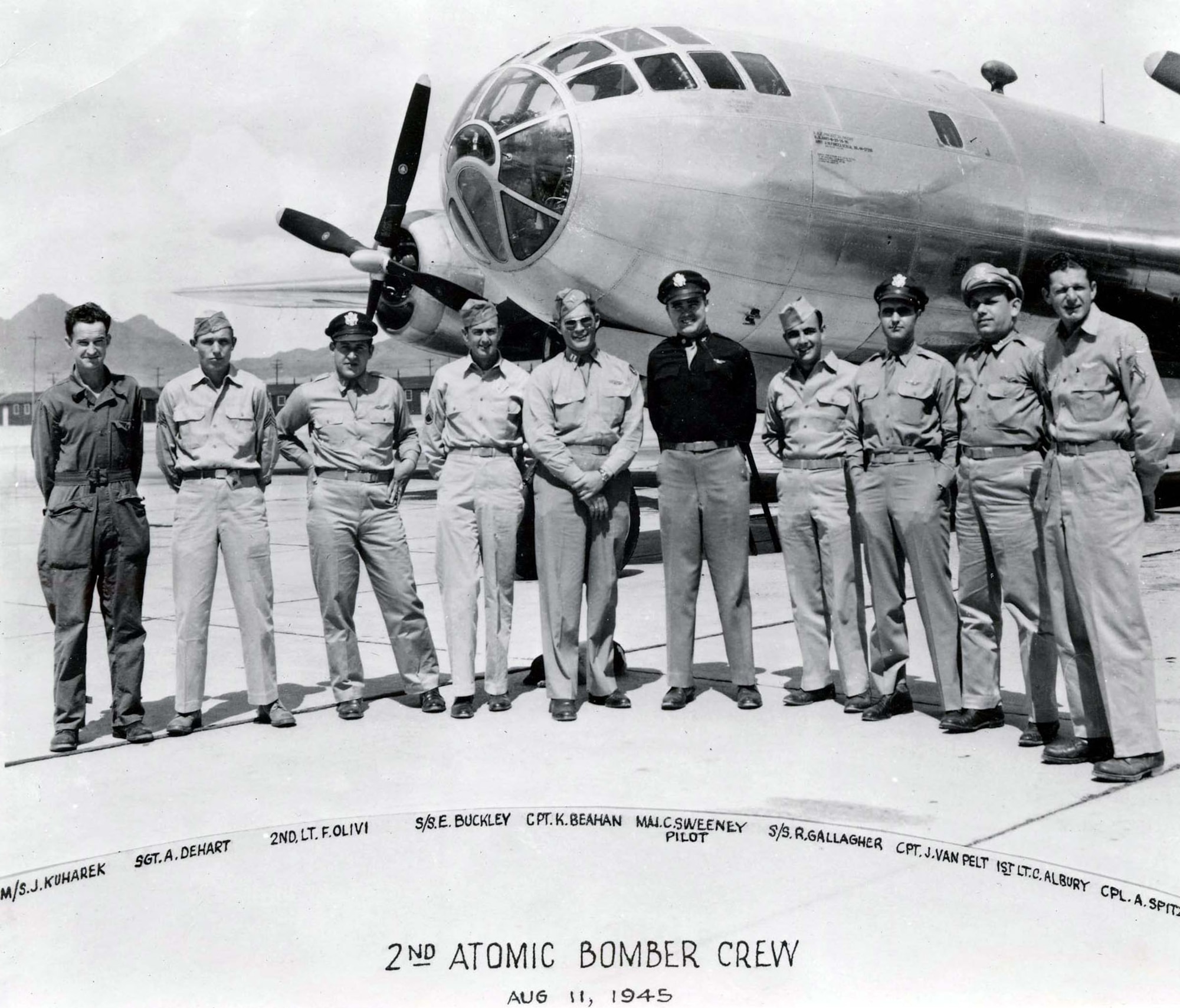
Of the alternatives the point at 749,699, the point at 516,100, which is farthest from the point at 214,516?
the point at 516,100

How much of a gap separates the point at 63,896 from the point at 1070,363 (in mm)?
3777

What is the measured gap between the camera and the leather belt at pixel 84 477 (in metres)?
4.75

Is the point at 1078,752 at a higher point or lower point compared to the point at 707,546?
lower

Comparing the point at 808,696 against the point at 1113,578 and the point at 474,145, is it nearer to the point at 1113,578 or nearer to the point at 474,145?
the point at 1113,578

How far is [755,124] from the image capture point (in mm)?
8766

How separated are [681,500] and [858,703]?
1.22 metres

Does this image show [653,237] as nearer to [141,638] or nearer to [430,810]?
[141,638]

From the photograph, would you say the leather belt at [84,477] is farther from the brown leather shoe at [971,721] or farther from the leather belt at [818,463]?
the brown leather shoe at [971,721]

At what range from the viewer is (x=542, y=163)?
832 cm

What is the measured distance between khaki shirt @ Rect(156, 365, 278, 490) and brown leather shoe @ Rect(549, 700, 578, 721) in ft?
5.26

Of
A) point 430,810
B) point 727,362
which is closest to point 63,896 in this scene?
point 430,810

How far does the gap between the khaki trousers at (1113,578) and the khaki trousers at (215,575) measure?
3.27 metres

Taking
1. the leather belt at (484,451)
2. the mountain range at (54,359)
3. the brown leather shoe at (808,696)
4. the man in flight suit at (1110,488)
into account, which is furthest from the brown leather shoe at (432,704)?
the mountain range at (54,359)

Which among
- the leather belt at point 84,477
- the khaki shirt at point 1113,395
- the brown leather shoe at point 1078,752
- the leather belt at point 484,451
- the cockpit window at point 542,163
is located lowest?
the brown leather shoe at point 1078,752
